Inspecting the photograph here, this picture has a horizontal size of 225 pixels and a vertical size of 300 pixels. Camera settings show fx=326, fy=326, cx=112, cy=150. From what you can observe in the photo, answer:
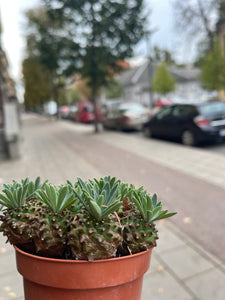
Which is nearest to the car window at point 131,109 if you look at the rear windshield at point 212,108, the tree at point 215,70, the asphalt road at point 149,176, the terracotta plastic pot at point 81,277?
the asphalt road at point 149,176

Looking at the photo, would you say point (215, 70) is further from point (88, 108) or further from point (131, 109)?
point (88, 108)

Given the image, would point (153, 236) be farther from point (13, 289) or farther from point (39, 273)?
point (13, 289)

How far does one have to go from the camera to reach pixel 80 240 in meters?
1.30

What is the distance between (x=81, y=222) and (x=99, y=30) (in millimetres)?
14265

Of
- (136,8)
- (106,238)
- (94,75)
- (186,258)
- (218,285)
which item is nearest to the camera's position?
(106,238)

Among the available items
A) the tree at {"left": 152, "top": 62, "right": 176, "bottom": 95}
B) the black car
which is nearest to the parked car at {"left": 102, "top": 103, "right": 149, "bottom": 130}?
the black car

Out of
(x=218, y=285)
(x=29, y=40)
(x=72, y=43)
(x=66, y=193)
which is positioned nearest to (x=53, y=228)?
(x=66, y=193)

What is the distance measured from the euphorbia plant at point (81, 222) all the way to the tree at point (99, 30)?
14058 mm

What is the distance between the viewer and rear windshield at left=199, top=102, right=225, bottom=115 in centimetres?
998

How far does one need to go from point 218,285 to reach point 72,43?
14.0m

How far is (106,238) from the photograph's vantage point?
4.30 feet

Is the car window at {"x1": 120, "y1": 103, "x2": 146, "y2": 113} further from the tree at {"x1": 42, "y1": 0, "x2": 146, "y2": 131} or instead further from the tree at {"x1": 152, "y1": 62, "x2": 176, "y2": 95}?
the tree at {"x1": 152, "y1": 62, "x2": 176, "y2": 95}

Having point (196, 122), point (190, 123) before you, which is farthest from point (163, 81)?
point (196, 122)

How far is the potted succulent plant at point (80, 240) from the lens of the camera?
1312mm
